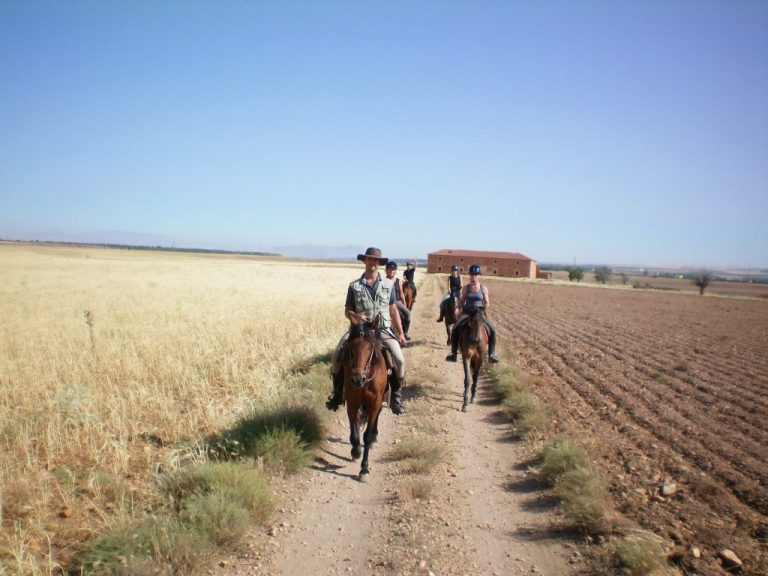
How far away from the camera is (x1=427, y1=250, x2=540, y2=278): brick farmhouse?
10744cm

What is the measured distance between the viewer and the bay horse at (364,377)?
596 cm

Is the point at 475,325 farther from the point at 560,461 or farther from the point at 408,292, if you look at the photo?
the point at 408,292

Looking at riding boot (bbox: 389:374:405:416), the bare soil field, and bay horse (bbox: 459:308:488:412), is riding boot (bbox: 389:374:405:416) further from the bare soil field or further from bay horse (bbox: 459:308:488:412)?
the bare soil field

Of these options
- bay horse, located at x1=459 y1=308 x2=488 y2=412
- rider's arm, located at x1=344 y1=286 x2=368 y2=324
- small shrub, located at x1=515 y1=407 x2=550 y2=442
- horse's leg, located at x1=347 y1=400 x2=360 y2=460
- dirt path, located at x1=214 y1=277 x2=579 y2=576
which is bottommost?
dirt path, located at x1=214 y1=277 x2=579 y2=576

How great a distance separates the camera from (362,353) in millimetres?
5965

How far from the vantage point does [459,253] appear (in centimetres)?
11856

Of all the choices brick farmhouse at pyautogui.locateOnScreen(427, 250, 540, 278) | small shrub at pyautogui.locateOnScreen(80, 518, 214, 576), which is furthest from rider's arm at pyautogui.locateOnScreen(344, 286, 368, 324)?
brick farmhouse at pyautogui.locateOnScreen(427, 250, 540, 278)

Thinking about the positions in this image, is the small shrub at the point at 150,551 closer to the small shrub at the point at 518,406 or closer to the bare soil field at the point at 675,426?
the bare soil field at the point at 675,426

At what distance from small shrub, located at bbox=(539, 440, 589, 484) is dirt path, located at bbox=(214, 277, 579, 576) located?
231 mm

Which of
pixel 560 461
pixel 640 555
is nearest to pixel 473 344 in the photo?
pixel 560 461

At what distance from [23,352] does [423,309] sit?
2019 cm

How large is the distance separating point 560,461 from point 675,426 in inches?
156

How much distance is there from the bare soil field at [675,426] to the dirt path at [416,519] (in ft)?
4.15

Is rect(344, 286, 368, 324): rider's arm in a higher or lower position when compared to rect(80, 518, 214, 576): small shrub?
higher
